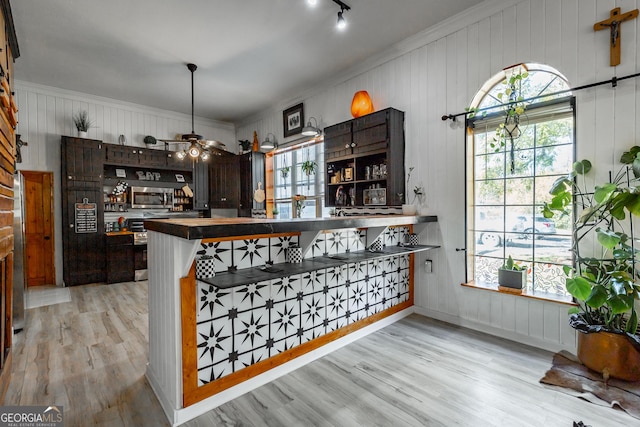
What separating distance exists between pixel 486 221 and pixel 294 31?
303 centimetres

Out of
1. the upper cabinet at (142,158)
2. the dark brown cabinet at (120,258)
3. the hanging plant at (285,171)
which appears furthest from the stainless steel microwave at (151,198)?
the hanging plant at (285,171)

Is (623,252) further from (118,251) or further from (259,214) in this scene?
(118,251)

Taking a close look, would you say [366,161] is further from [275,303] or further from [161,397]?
[161,397]

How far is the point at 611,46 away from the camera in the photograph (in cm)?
238

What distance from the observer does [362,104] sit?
13.2ft

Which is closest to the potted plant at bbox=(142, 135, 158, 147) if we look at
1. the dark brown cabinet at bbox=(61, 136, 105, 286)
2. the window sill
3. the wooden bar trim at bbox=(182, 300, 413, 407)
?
the dark brown cabinet at bbox=(61, 136, 105, 286)

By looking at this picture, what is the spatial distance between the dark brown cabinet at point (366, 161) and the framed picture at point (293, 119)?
3.57 feet

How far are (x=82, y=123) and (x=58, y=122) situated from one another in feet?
1.36

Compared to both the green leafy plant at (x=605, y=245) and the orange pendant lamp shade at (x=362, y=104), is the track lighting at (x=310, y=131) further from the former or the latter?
the green leafy plant at (x=605, y=245)

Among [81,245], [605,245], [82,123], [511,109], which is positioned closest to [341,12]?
[511,109]

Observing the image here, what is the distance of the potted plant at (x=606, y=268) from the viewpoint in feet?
6.86

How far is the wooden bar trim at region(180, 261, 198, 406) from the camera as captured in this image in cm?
190

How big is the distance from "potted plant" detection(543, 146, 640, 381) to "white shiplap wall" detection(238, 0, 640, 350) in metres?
0.20

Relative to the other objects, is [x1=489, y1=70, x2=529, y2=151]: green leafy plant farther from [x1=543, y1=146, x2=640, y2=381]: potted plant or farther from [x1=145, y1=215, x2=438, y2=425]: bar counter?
[x1=145, y1=215, x2=438, y2=425]: bar counter
